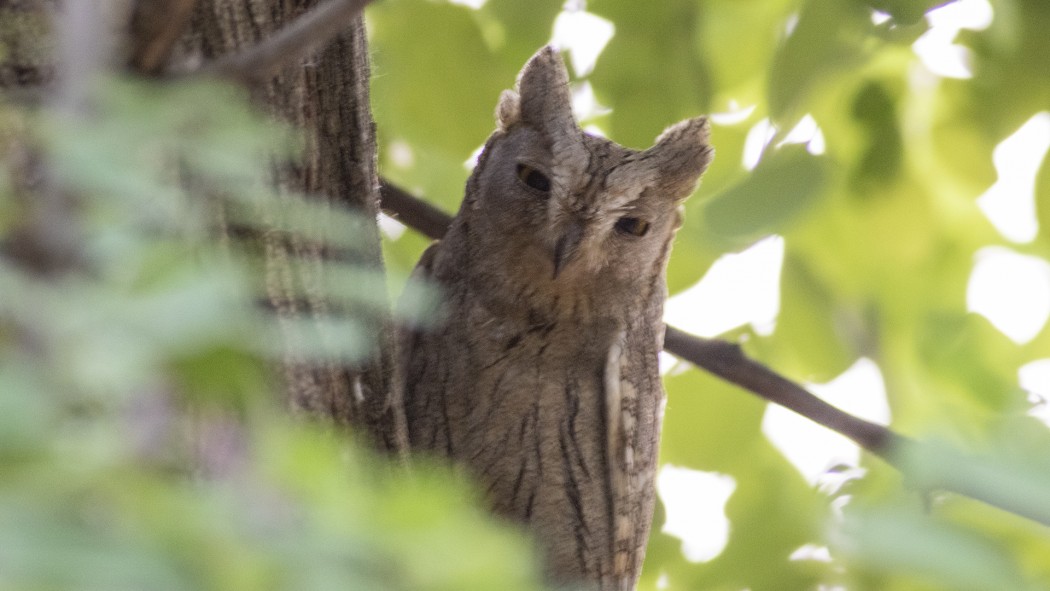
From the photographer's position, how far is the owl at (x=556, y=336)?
211 cm

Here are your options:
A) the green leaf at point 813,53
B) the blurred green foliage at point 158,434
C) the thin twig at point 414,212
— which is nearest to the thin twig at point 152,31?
the blurred green foliage at point 158,434

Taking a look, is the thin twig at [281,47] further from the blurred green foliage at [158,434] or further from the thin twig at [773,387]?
the thin twig at [773,387]

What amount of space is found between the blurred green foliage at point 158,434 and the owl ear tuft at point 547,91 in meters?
1.64

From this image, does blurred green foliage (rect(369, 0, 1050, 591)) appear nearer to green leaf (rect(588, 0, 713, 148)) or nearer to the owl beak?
green leaf (rect(588, 0, 713, 148))

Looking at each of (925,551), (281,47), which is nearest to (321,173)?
(281,47)

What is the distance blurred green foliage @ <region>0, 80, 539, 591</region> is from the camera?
0.44m

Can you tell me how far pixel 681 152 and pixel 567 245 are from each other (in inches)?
11.8

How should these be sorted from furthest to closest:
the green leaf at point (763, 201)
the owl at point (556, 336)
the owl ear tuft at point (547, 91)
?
1. the owl ear tuft at point (547, 91)
2. the owl at point (556, 336)
3. the green leaf at point (763, 201)

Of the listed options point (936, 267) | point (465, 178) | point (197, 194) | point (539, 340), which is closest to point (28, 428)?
point (197, 194)

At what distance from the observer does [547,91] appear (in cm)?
222

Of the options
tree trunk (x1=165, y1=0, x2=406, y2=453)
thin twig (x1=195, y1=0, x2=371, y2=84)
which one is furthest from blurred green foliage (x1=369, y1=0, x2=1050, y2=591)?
thin twig (x1=195, y1=0, x2=371, y2=84)

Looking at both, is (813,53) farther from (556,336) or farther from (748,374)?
(556,336)

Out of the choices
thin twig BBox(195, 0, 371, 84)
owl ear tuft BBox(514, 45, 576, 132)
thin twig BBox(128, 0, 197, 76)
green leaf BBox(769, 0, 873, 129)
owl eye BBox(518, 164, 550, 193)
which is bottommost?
thin twig BBox(128, 0, 197, 76)

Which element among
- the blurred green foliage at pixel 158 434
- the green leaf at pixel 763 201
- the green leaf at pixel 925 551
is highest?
the green leaf at pixel 763 201
